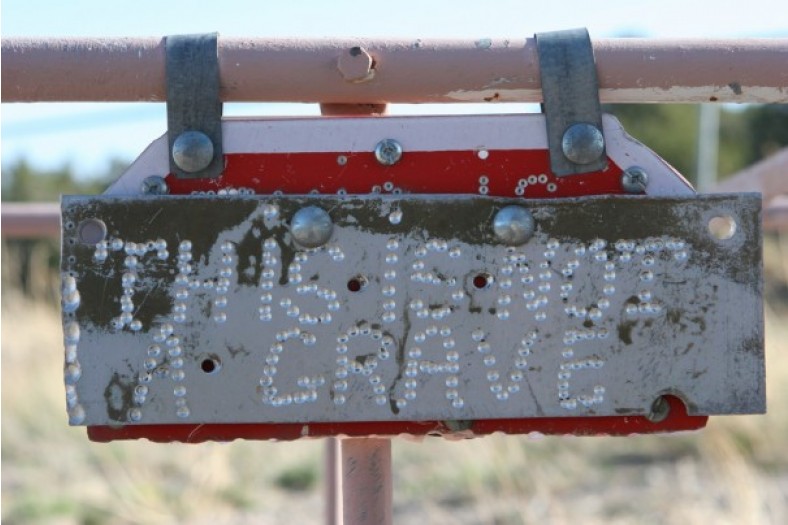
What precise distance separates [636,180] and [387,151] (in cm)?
19

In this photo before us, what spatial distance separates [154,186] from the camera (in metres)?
0.85

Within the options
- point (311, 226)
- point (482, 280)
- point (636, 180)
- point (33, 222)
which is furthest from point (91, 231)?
point (33, 222)

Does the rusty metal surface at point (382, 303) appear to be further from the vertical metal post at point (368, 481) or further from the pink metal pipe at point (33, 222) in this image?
Result: the pink metal pipe at point (33, 222)

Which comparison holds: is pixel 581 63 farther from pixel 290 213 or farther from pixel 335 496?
pixel 335 496

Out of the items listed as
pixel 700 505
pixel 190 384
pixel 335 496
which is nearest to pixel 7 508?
pixel 700 505

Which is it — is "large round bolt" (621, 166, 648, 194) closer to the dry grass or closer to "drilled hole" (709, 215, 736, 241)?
"drilled hole" (709, 215, 736, 241)

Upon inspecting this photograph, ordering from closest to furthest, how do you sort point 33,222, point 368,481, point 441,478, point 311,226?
Result: point 311,226, point 368,481, point 33,222, point 441,478

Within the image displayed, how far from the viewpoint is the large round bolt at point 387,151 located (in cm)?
85

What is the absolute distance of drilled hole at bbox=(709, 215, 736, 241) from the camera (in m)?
0.83

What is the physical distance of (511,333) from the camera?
0.83m

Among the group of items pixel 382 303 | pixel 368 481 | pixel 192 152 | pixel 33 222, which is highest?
pixel 33 222

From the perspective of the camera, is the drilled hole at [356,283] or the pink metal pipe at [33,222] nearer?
the drilled hole at [356,283]

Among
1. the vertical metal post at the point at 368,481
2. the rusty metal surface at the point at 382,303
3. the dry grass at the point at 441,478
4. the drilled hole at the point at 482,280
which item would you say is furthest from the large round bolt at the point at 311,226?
the dry grass at the point at 441,478

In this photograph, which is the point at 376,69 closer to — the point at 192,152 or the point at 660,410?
the point at 192,152
